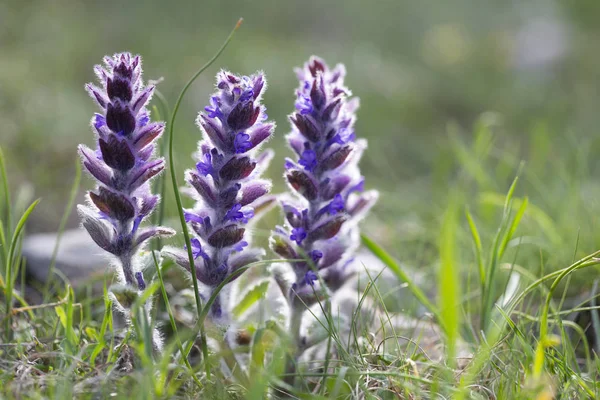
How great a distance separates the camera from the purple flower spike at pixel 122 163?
1957mm

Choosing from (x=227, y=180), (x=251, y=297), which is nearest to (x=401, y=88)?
(x=251, y=297)

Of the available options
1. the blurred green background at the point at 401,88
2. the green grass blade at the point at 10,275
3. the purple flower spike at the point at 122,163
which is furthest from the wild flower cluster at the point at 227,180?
the blurred green background at the point at 401,88

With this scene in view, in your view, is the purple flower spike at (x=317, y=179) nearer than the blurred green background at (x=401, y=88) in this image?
Yes

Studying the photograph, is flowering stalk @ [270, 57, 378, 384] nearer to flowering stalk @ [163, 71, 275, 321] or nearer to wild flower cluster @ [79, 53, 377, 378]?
wild flower cluster @ [79, 53, 377, 378]

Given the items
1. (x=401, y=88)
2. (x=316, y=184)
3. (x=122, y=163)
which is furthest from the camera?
(x=401, y=88)

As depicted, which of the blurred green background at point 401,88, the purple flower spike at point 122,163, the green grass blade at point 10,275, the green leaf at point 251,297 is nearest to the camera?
the purple flower spike at point 122,163

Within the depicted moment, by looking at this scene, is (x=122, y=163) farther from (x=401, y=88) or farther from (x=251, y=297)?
(x=401, y=88)

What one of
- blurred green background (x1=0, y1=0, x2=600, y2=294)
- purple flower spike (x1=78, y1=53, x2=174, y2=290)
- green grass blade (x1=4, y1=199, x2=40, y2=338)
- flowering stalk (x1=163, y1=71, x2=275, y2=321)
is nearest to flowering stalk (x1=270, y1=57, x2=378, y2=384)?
flowering stalk (x1=163, y1=71, x2=275, y2=321)

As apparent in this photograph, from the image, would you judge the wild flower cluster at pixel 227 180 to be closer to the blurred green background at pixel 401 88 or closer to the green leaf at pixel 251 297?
the green leaf at pixel 251 297

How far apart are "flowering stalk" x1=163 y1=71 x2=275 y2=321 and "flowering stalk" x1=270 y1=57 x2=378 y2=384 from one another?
0.17 m

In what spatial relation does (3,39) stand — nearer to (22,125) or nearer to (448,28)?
(22,125)

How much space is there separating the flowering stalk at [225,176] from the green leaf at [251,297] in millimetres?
267

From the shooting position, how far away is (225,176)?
6.77ft

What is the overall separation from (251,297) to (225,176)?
59 centimetres
